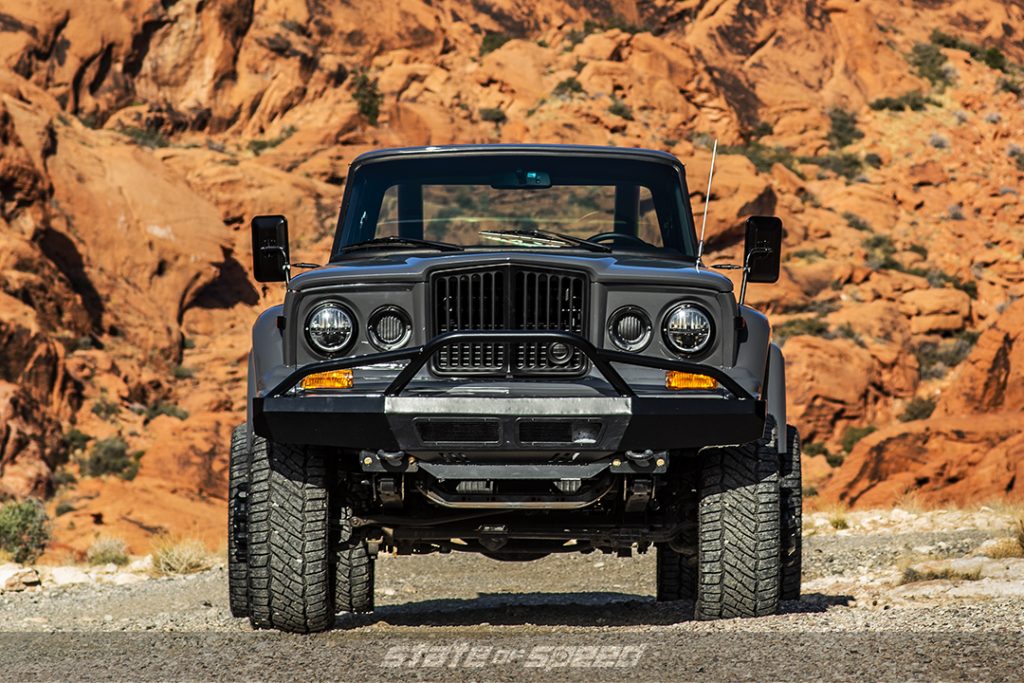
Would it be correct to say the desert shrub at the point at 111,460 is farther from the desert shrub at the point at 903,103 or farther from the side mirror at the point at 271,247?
the desert shrub at the point at 903,103

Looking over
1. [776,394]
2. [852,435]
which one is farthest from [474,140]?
[776,394]

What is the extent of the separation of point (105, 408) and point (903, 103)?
109 feet

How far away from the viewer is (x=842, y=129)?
52344 mm

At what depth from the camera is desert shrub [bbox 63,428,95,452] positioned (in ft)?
99.5

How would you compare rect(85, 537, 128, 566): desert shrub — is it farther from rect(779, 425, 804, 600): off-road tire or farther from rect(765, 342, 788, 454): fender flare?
rect(765, 342, 788, 454): fender flare

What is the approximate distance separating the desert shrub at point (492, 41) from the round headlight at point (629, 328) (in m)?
48.0

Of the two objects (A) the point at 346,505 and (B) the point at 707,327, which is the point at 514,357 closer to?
(B) the point at 707,327

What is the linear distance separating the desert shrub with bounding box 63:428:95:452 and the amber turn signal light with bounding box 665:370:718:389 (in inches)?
1014

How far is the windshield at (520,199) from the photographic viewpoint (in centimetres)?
803

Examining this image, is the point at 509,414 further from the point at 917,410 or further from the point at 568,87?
the point at 568,87

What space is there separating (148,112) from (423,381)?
4151 cm

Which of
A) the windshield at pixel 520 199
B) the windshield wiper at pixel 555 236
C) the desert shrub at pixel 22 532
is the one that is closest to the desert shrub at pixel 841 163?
the desert shrub at pixel 22 532

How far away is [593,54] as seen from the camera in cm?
5156

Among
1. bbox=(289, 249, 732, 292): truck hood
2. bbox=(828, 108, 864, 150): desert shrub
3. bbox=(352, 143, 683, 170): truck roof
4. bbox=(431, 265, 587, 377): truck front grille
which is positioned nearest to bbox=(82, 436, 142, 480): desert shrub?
bbox=(352, 143, 683, 170): truck roof
